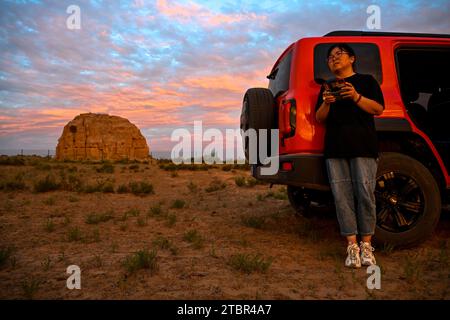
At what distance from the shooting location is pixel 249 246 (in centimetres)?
353

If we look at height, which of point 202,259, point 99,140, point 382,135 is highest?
point 99,140

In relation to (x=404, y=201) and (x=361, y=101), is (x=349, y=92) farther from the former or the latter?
(x=404, y=201)

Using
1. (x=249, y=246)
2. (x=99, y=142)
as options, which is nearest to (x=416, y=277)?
(x=249, y=246)

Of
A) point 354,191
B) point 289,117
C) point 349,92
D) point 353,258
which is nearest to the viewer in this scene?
point 349,92

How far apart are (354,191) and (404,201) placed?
0.66 metres

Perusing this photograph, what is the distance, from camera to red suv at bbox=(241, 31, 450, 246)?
2977 mm

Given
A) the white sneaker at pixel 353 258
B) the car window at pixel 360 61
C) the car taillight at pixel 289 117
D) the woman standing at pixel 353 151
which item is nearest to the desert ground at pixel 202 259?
the white sneaker at pixel 353 258

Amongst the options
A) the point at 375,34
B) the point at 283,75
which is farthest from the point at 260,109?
the point at 375,34

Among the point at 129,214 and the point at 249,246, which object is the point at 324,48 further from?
the point at 129,214

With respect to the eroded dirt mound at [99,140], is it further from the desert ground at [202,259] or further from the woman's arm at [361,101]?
the woman's arm at [361,101]

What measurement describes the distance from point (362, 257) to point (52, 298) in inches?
108

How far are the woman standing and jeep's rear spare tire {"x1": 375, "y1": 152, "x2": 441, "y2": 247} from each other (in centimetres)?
36

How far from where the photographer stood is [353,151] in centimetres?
271

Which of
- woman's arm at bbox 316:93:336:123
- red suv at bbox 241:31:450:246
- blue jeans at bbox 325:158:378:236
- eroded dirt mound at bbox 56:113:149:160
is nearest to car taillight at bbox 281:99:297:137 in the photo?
red suv at bbox 241:31:450:246
